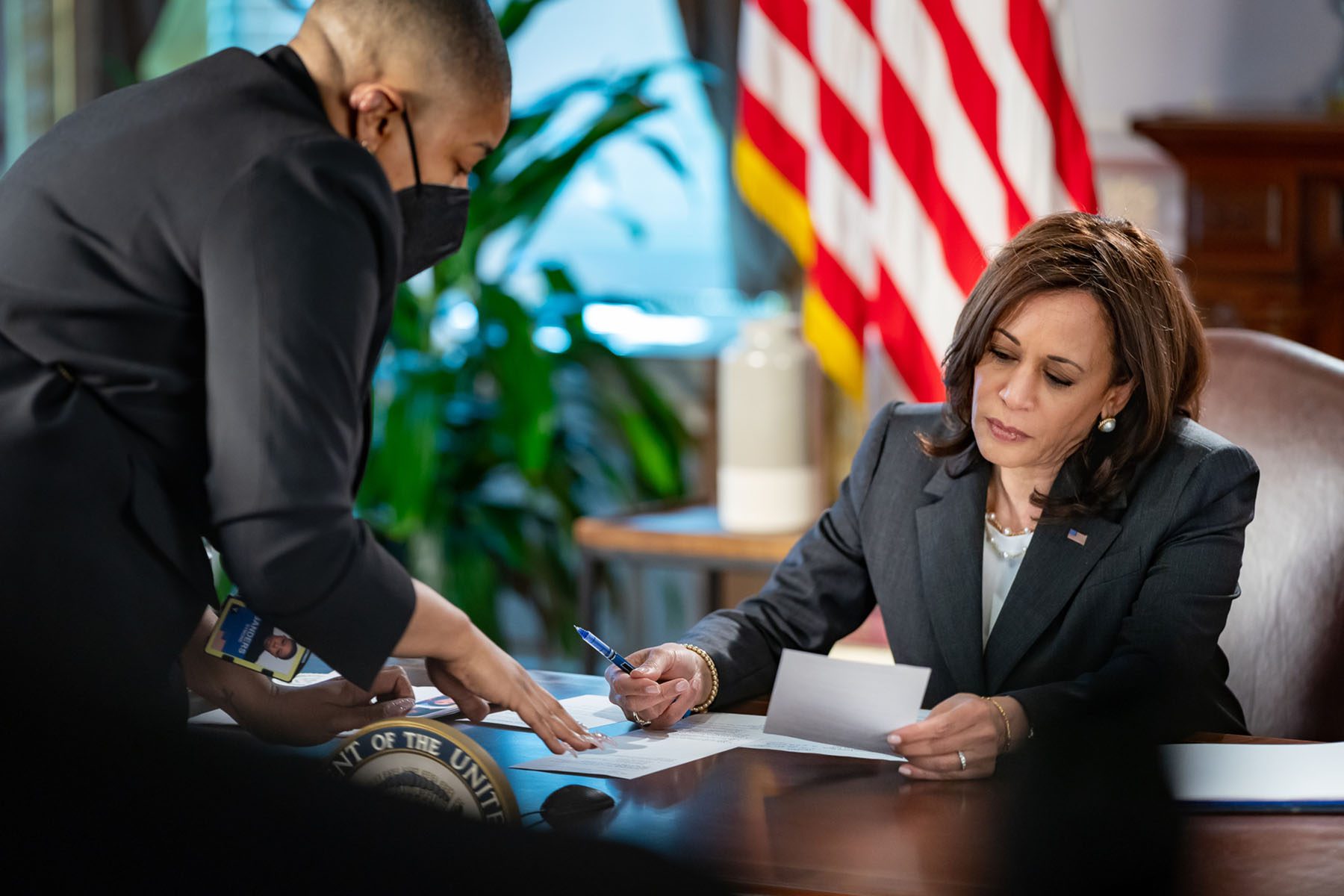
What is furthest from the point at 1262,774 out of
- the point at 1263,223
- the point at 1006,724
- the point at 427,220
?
the point at 1263,223

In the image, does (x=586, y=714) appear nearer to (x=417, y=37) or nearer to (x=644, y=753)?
(x=644, y=753)

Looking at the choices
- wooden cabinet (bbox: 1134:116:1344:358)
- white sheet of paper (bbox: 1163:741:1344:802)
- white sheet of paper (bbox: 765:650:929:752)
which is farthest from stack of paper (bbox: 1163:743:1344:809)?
wooden cabinet (bbox: 1134:116:1344:358)

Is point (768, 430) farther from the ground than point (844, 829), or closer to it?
closer to it

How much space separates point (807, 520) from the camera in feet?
9.04

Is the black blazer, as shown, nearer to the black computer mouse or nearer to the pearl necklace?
the black computer mouse

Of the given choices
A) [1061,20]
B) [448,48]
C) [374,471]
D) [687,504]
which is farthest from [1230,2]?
[448,48]

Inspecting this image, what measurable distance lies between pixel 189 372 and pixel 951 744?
0.69m

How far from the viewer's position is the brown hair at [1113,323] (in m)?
1.67

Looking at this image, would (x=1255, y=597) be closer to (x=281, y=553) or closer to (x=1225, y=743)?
(x=1225, y=743)

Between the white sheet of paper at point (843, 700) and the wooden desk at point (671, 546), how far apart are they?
4.03 ft

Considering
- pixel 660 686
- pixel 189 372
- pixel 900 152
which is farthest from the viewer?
pixel 900 152

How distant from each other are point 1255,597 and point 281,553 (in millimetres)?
1305

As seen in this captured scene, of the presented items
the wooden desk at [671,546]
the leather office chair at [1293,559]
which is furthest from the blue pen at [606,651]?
the wooden desk at [671,546]

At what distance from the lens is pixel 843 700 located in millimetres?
1338
